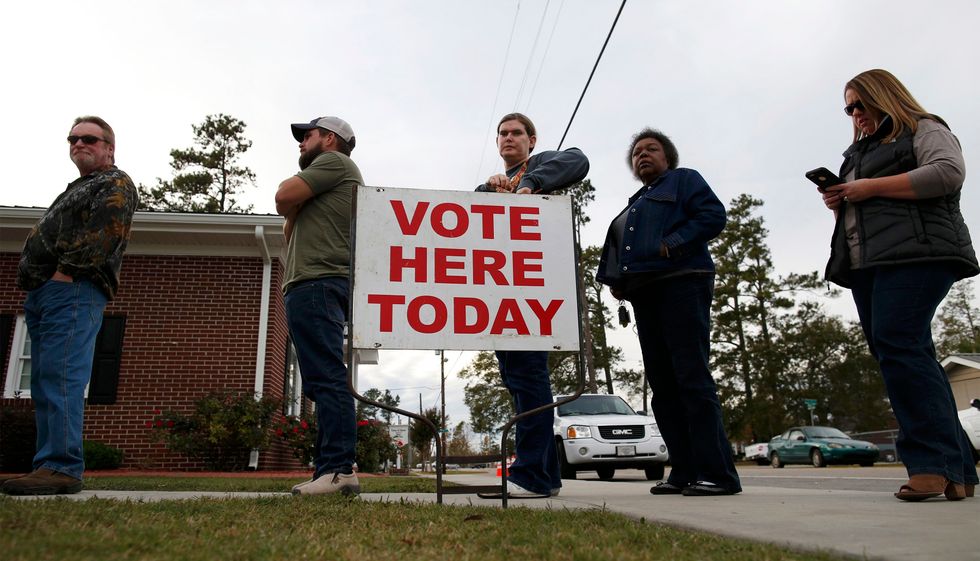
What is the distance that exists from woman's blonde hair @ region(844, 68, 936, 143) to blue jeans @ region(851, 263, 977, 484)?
70 centimetres

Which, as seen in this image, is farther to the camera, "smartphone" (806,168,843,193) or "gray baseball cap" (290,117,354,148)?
"gray baseball cap" (290,117,354,148)

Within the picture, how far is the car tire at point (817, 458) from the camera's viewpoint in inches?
758

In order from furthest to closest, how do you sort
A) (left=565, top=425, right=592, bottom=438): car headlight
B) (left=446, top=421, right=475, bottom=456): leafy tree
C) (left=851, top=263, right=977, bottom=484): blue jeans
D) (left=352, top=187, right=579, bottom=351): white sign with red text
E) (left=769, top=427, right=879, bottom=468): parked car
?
(left=446, top=421, right=475, bottom=456): leafy tree → (left=769, top=427, right=879, bottom=468): parked car → (left=565, top=425, right=592, bottom=438): car headlight → (left=851, top=263, right=977, bottom=484): blue jeans → (left=352, top=187, right=579, bottom=351): white sign with red text

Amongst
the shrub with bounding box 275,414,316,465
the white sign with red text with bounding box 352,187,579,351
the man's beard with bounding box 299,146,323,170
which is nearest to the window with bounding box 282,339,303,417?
the shrub with bounding box 275,414,316,465

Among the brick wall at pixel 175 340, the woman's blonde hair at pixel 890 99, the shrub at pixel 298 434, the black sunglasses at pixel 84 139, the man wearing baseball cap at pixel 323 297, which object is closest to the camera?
the woman's blonde hair at pixel 890 99

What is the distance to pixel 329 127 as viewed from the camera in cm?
379

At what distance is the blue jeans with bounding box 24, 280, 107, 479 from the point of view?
11.1ft

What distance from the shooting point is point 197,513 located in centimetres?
225

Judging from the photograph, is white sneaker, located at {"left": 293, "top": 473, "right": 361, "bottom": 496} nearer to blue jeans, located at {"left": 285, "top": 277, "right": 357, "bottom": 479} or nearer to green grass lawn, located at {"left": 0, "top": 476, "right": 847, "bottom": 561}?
blue jeans, located at {"left": 285, "top": 277, "right": 357, "bottom": 479}

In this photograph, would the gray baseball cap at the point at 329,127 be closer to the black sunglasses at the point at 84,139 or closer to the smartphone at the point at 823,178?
the black sunglasses at the point at 84,139

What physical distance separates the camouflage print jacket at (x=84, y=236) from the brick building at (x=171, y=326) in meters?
6.75

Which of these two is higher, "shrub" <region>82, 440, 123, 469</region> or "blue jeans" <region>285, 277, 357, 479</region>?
"blue jeans" <region>285, 277, 357, 479</region>

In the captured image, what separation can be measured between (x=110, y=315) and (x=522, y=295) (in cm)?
969

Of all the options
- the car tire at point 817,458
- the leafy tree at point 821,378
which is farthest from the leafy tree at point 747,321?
the car tire at point 817,458
